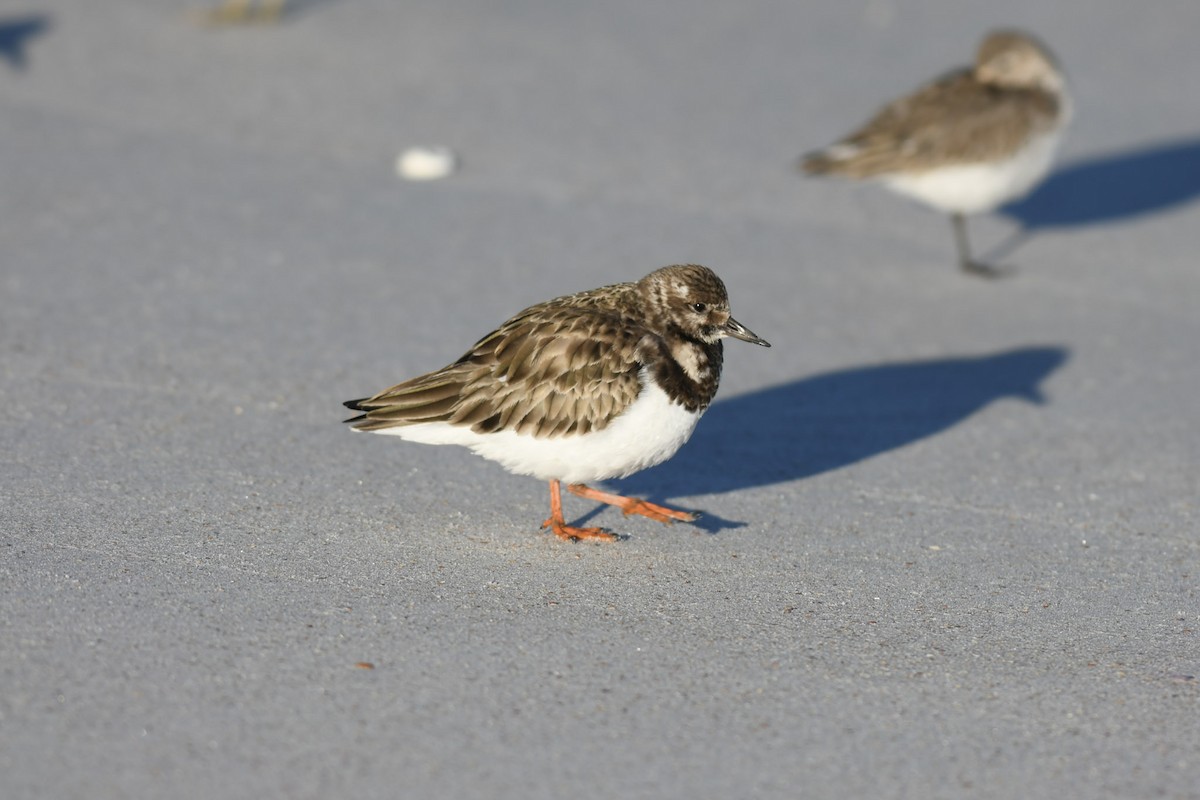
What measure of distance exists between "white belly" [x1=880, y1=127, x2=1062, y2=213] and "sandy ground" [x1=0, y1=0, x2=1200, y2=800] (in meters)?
0.40

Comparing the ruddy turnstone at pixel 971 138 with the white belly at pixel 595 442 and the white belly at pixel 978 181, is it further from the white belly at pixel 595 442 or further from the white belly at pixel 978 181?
the white belly at pixel 595 442

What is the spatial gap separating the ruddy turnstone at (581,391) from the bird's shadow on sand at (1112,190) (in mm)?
4398

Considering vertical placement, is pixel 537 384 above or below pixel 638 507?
above

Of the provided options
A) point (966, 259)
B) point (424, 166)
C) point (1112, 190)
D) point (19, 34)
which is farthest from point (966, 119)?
point (19, 34)

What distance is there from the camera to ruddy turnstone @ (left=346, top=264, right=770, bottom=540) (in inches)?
204

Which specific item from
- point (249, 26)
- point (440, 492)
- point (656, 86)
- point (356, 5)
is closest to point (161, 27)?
point (249, 26)

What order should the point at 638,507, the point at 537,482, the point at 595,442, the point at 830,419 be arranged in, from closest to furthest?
the point at 595,442 → the point at 638,507 → the point at 537,482 → the point at 830,419

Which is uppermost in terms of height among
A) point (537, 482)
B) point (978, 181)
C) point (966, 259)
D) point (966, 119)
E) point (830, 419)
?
point (966, 119)

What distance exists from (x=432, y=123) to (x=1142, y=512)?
215 inches

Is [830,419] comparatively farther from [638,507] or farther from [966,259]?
[966,259]

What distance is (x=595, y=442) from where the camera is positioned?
5.16 meters

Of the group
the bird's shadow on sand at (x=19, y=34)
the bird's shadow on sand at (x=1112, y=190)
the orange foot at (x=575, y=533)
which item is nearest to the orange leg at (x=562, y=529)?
the orange foot at (x=575, y=533)

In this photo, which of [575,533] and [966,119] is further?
[966,119]

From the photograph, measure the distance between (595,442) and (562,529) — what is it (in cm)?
39
